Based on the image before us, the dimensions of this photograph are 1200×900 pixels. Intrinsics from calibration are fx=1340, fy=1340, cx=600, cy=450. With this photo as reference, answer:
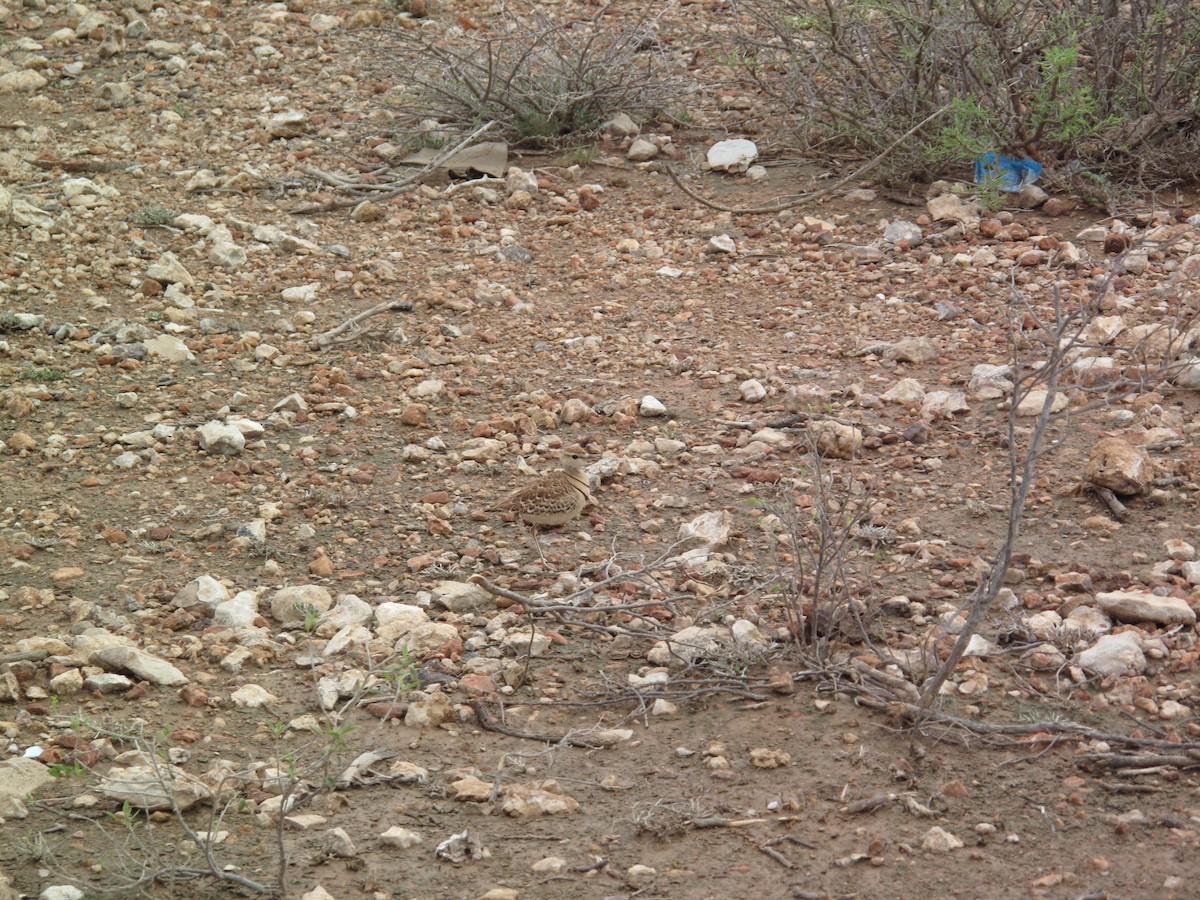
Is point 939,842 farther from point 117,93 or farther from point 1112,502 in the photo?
point 117,93

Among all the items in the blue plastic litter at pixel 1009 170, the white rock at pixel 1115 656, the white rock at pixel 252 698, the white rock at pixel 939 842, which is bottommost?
the white rock at pixel 252 698

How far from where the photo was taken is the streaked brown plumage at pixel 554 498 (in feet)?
13.0

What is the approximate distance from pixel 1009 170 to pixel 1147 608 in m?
3.17

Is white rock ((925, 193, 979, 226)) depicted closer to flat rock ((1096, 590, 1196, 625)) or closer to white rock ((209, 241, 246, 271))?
flat rock ((1096, 590, 1196, 625))

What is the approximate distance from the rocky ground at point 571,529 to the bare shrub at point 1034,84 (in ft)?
0.87

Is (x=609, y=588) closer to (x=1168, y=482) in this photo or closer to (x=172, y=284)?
(x=1168, y=482)

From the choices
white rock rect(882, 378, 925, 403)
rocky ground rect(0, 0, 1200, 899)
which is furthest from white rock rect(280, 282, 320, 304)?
white rock rect(882, 378, 925, 403)

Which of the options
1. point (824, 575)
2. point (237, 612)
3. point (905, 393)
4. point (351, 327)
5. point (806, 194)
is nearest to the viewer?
point (824, 575)

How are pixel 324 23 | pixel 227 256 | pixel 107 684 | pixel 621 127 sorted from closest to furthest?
1. pixel 107 684
2. pixel 227 256
3. pixel 621 127
4. pixel 324 23

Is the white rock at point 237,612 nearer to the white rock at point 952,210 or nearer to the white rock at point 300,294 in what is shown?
the white rock at point 300,294

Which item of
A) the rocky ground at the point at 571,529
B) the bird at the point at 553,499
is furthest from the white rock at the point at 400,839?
the bird at the point at 553,499

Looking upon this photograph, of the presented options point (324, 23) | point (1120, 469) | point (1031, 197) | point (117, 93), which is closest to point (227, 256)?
point (117, 93)

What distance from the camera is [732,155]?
6.50 meters

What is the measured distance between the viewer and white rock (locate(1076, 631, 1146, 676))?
A: 10.0 ft
